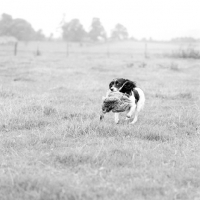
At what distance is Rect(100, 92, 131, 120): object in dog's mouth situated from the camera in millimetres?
6906

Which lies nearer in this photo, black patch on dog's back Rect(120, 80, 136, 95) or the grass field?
the grass field

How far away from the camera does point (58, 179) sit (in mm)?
4090

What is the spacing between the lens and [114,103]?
6.93 meters

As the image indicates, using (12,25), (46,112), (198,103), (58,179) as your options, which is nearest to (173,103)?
(198,103)

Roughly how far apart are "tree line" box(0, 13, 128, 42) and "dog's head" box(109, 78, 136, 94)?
239 feet

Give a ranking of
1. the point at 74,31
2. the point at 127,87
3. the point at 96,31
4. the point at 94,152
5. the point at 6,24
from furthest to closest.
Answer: the point at 96,31 → the point at 74,31 → the point at 6,24 → the point at 127,87 → the point at 94,152

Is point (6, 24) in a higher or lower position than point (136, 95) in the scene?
higher

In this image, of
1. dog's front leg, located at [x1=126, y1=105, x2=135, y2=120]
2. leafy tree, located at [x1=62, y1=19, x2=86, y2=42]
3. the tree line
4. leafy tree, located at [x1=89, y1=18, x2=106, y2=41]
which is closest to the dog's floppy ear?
dog's front leg, located at [x1=126, y1=105, x2=135, y2=120]

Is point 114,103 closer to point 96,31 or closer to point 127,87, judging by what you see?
point 127,87

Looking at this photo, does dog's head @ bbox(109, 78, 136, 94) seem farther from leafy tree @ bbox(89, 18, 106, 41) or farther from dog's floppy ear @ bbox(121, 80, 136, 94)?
leafy tree @ bbox(89, 18, 106, 41)

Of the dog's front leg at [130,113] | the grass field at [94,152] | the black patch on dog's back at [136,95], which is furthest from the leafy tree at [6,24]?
the dog's front leg at [130,113]

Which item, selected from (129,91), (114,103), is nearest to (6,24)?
(129,91)

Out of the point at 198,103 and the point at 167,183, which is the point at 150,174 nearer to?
the point at 167,183

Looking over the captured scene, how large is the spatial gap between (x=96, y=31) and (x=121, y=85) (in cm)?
8408
